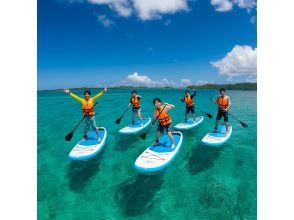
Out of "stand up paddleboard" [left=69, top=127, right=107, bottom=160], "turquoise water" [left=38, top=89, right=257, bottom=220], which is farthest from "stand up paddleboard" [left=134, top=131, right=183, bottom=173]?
"stand up paddleboard" [left=69, top=127, right=107, bottom=160]

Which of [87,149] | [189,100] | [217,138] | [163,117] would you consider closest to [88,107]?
[87,149]

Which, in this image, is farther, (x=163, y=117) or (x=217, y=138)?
(x=217, y=138)

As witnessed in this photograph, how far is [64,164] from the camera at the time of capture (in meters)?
8.84

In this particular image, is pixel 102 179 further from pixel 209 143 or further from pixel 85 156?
pixel 209 143

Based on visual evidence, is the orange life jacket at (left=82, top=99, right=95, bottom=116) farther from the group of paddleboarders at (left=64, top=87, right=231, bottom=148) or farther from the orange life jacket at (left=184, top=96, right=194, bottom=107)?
the orange life jacket at (left=184, top=96, right=194, bottom=107)

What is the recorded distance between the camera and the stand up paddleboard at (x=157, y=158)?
21.1ft

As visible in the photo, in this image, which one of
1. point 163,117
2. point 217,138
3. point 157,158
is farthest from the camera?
point 217,138

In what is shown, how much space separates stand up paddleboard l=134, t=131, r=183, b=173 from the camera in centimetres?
643

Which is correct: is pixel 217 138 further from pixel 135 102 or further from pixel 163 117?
pixel 135 102

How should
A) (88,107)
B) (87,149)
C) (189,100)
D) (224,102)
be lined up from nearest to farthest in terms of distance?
(87,149) < (88,107) < (224,102) < (189,100)

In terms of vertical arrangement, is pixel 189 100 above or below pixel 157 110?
above

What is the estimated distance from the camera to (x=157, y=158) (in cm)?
693
